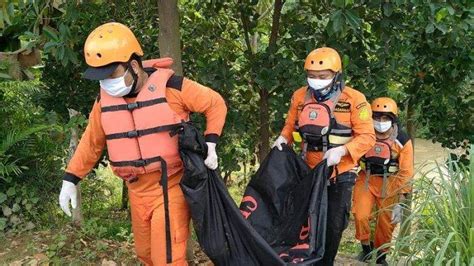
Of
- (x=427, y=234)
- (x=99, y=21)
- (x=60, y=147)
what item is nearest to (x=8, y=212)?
(x=60, y=147)

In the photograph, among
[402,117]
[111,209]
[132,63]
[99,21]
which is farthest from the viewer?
[111,209]

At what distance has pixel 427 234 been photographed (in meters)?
2.66

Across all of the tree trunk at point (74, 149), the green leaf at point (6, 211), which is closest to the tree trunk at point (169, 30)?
the tree trunk at point (74, 149)

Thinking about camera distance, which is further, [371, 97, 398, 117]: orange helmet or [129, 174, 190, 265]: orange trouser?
[371, 97, 398, 117]: orange helmet

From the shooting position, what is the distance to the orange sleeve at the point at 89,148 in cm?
328

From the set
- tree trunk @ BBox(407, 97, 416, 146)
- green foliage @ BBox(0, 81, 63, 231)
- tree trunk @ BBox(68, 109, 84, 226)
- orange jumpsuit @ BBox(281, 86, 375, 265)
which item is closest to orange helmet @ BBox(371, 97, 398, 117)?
orange jumpsuit @ BBox(281, 86, 375, 265)

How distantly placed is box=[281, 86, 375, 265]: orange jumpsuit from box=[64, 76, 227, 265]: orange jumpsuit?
97 centimetres

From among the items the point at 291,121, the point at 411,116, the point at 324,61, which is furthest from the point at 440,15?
→ the point at 411,116

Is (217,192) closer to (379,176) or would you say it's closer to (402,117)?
(379,176)

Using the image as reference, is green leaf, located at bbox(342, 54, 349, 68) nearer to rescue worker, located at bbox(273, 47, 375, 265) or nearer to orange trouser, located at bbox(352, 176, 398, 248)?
rescue worker, located at bbox(273, 47, 375, 265)

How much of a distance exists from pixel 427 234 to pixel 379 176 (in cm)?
225

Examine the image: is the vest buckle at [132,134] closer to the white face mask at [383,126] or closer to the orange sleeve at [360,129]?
the orange sleeve at [360,129]

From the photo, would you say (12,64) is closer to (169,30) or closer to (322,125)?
(169,30)

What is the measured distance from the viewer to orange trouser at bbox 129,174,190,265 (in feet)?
10.6
